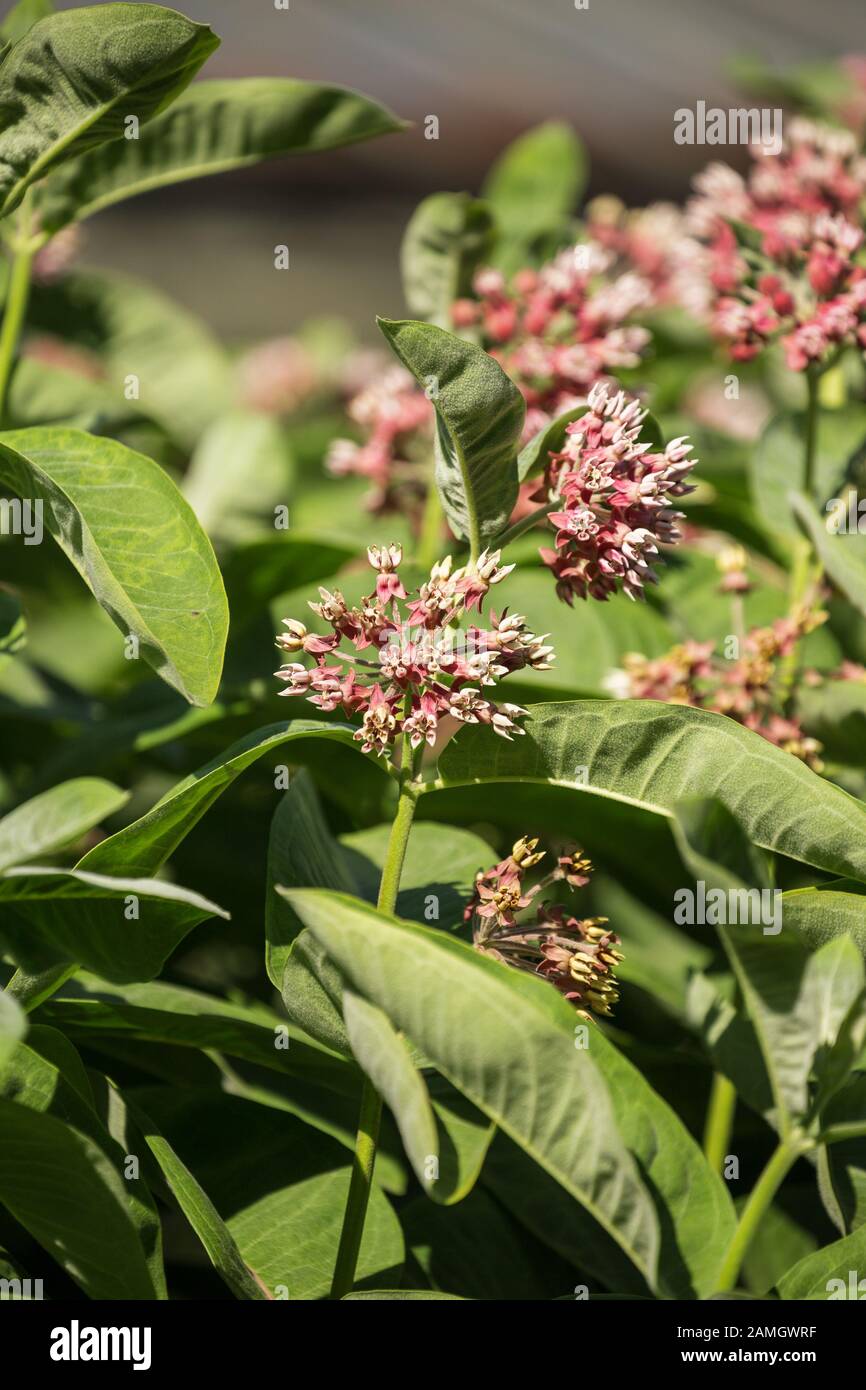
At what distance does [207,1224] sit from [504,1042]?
0.30m

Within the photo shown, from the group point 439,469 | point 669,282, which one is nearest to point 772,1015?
point 439,469

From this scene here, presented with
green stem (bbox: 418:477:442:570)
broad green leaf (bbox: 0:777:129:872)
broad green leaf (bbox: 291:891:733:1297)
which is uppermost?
green stem (bbox: 418:477:442:570)

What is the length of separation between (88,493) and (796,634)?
717mm

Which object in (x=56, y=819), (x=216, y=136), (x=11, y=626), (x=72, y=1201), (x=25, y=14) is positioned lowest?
(x=72, y=1201)

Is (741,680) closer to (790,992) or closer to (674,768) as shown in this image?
(674,768)

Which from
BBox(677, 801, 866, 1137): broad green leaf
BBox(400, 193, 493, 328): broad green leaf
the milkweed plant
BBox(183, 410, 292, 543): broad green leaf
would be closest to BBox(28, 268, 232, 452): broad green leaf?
BBox(183, 410, 292, 543): broad green leaf

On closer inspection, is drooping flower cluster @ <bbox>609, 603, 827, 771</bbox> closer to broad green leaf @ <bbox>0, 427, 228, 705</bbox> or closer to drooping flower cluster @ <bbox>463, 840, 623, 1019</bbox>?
drooping flower cluster @ <bbox>463, 840, 623, 1019</bbox>

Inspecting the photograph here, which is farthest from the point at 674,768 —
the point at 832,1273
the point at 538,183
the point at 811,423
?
the point at 538,183

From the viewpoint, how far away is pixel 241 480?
1980 millimetres

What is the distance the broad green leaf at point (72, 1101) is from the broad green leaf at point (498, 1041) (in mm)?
246

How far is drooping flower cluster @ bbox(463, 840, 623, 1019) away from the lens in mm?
944

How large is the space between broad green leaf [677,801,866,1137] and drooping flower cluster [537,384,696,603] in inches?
9.4

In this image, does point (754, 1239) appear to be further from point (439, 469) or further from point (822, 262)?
point (822, 262)

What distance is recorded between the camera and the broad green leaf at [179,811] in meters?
0.89
